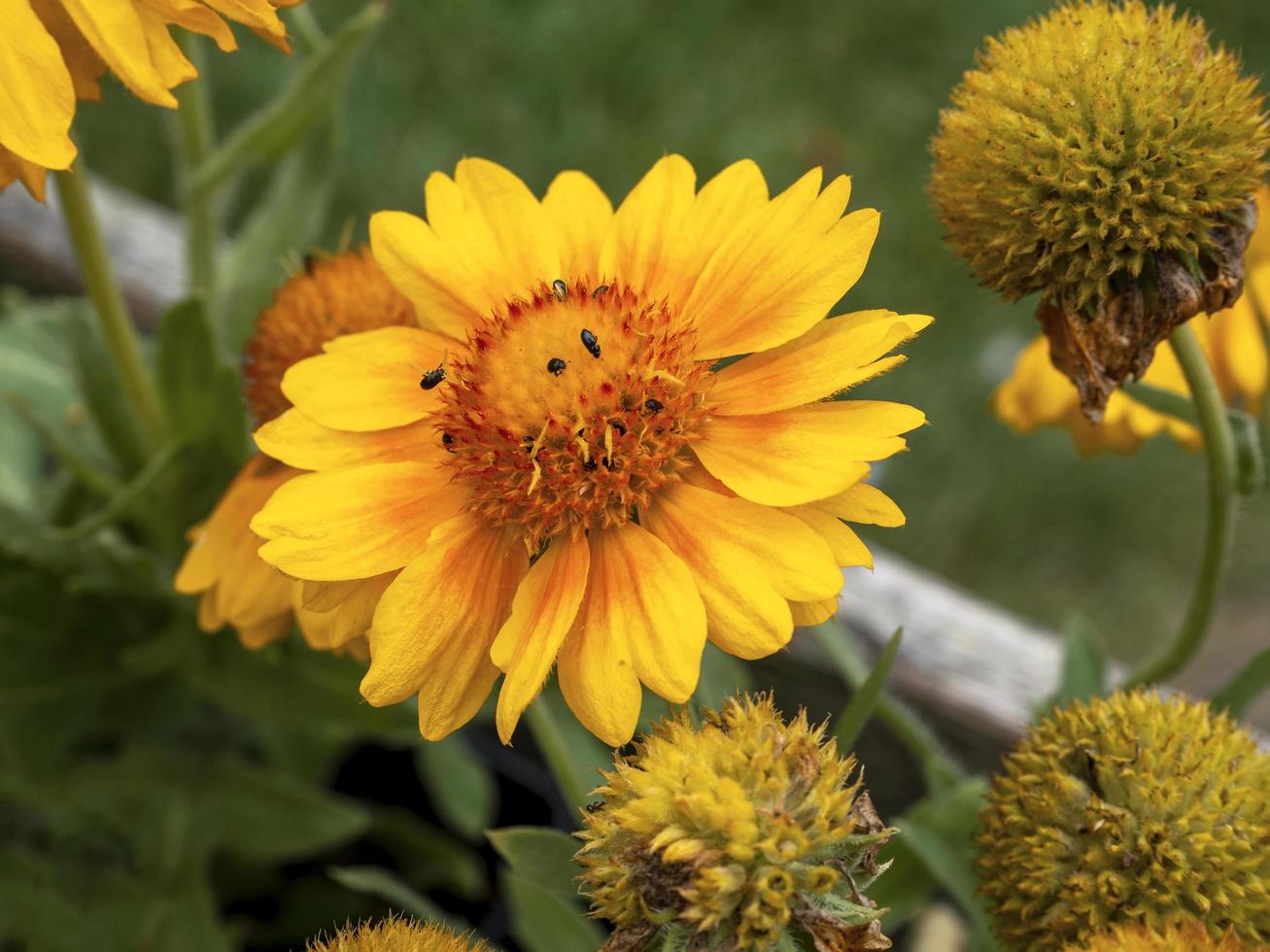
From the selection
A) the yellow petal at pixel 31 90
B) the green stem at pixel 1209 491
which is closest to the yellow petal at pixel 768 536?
the green stem at pixel 1209 491

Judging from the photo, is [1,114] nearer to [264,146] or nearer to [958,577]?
[264,146]

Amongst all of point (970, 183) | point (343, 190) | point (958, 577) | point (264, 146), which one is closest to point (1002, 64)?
point (970, 183)

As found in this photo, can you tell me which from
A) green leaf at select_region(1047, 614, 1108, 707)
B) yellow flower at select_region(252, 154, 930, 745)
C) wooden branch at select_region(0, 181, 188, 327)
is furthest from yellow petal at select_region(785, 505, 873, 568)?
wooden branch at select_region(0, 181, 188, 327)

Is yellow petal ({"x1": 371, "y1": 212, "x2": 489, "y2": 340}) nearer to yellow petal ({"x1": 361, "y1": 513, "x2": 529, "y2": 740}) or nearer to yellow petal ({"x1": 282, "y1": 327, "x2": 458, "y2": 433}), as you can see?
yellow petal ({"x1": 282, "y1": 327, "x2": 458, "y2": 433})

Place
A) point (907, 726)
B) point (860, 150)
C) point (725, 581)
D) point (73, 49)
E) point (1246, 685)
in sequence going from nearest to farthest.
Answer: point (725, 581) < point (73, 49) < point (1246, 685) < point (907, 726) < point (860, 150)

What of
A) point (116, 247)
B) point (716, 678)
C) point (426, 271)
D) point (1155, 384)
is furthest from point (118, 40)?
point (116, 247)

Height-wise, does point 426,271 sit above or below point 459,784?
above

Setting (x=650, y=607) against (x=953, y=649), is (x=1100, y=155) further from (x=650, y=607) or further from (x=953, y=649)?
(x=953, y=649)
